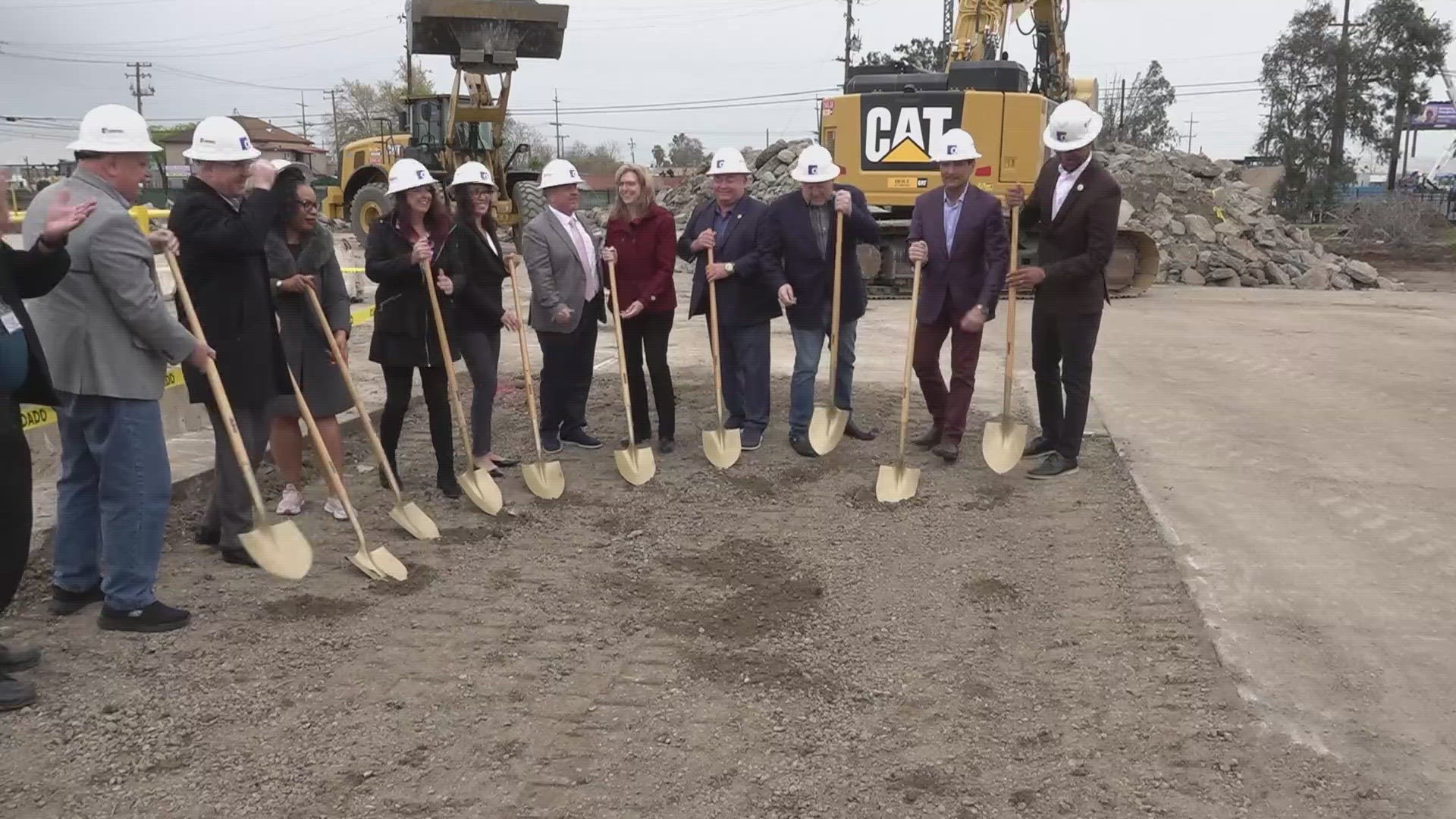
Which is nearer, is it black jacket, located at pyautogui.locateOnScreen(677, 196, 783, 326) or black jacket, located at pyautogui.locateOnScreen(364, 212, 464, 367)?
black jacket, located at pyautogui.locateOnScreen(364, 212, 464, 367)

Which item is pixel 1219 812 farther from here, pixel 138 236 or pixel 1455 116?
pixel 1455 116

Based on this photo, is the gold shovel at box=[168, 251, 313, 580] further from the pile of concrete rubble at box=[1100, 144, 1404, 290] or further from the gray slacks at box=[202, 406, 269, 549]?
the pile of concrete rubble at box=[1100, 144, 1404, 290]

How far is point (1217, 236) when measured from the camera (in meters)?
18.7

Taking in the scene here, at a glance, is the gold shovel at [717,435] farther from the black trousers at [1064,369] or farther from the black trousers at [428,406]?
the black trousers at [1064,369]

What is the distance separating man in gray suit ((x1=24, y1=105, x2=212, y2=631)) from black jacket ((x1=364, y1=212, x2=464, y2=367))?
1.33m

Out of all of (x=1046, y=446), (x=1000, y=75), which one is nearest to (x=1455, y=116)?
(x=1000, y=75)

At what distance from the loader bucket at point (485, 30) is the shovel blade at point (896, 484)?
12343 mm

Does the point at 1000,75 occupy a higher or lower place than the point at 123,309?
higher

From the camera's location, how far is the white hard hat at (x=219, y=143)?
13.4 ft

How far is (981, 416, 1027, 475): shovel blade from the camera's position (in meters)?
5.89

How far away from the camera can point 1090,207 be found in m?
5.57

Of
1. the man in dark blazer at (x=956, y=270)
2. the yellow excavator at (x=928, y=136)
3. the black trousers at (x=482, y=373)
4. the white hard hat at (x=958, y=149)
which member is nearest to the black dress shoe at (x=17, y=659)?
the black trousers at (x=482, y=373)

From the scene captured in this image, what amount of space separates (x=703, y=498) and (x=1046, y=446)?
6.96 feet

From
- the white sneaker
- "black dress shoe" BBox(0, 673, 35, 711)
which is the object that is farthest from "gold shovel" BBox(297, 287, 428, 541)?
"black dress shoe" BBox(0, 673, 35, 711)
